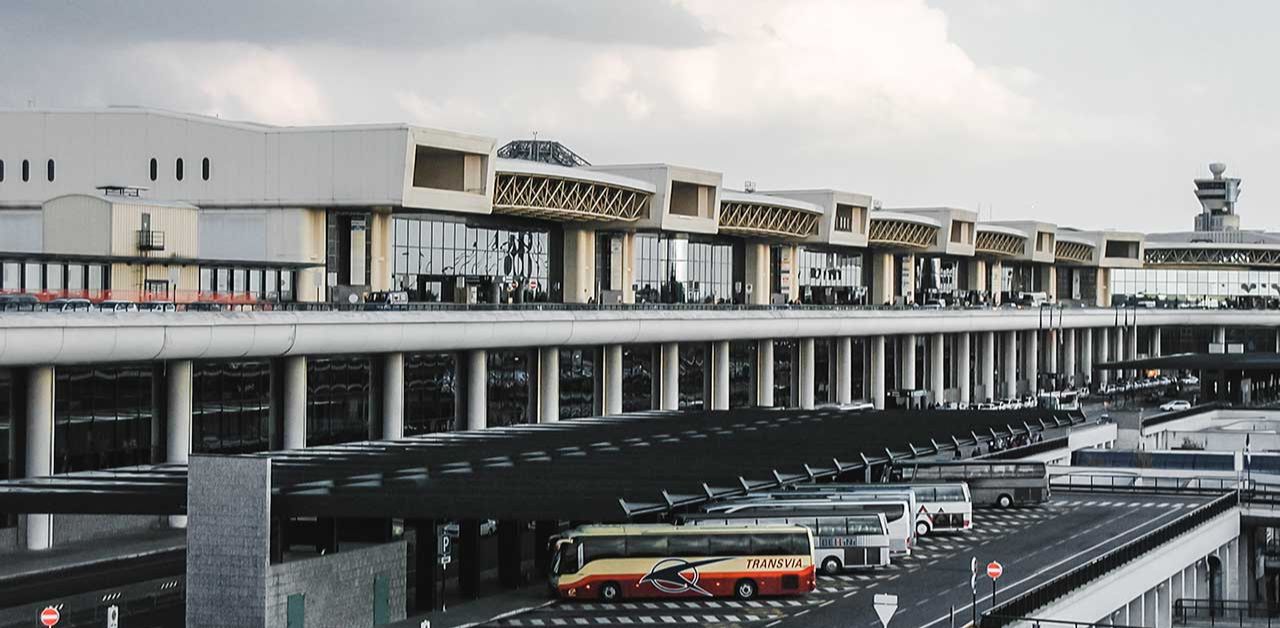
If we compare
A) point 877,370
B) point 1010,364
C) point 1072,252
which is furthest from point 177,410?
point 1072,252

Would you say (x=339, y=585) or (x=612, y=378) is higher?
(x=612, y=378)

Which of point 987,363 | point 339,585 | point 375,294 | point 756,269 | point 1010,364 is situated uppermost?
point 756,269

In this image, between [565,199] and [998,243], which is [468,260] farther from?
[998,243]

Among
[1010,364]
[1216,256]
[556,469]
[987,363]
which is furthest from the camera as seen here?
[1216,256]

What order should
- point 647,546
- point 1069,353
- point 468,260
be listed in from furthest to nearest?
point 1069,353, point 468,260, point 647,546

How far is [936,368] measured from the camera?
474ft

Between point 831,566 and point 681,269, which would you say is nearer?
point 831,566

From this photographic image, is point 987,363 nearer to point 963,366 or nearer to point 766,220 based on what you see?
point 963,366

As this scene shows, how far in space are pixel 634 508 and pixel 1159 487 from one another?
41812 mm

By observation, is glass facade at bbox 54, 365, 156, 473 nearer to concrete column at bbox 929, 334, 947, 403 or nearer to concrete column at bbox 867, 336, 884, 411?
concrete column at bbox 867, 336, 884, 411

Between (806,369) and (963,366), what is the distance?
101 feet

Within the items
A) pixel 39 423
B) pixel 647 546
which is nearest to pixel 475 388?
pixel 39 423

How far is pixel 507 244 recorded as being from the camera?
100m

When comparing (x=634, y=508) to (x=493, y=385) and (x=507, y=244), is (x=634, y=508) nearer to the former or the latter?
(x=493, y=385)
